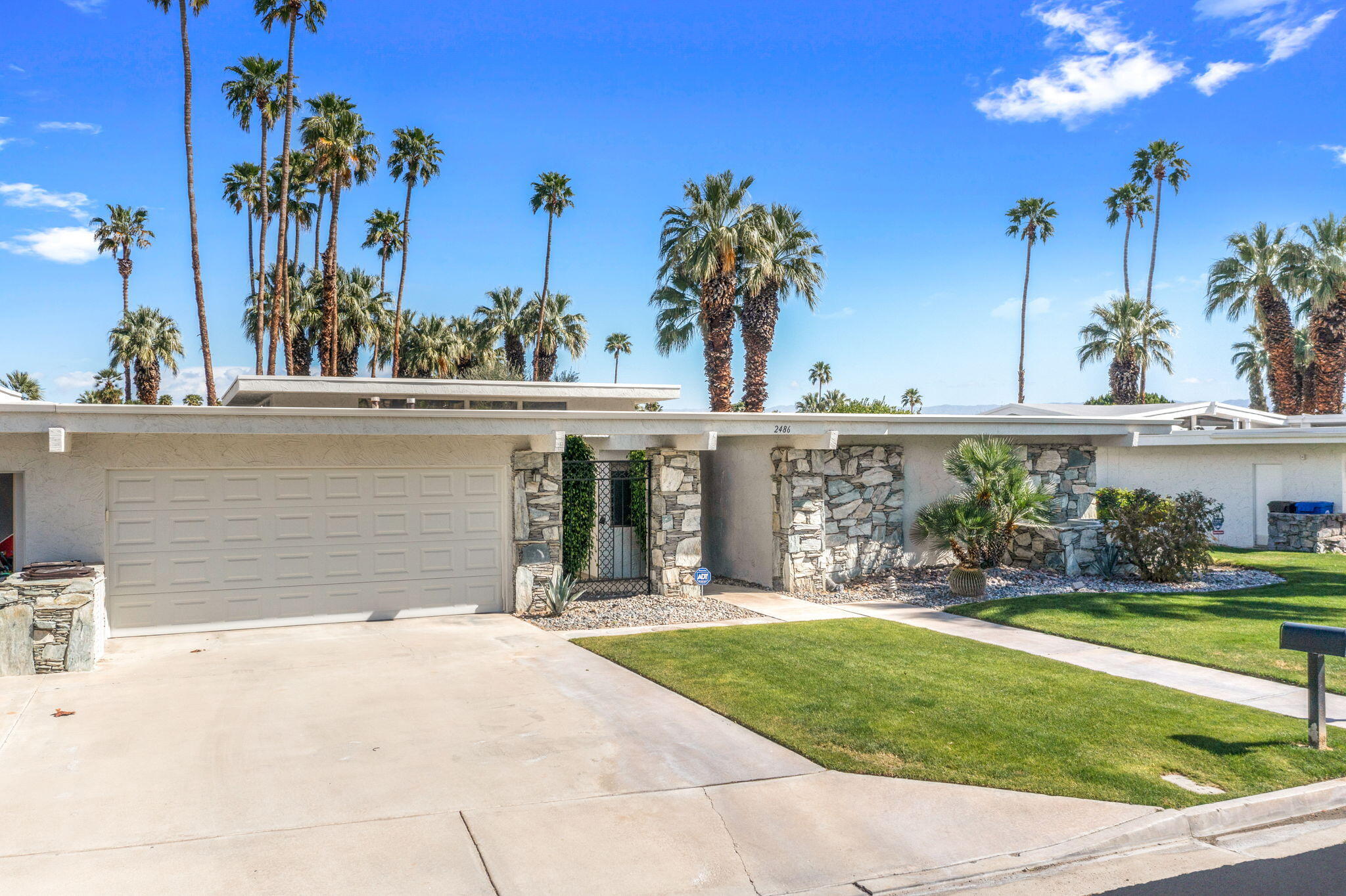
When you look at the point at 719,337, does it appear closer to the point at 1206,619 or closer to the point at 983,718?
the point at 1206,619

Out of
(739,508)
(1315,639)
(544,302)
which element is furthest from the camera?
(544,302)

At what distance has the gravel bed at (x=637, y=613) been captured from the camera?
40.5 feet

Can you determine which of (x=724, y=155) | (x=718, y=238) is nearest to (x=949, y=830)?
(x=718, y=238)

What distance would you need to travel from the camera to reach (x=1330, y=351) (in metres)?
30.7

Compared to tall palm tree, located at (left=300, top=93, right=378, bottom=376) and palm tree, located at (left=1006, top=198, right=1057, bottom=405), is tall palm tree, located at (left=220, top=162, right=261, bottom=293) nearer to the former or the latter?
tall palm tree, located at (left=300, top=93, right=378, bottom=376)

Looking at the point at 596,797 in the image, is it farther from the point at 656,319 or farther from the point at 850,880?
the point at 656,319

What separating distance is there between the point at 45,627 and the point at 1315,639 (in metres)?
12.0

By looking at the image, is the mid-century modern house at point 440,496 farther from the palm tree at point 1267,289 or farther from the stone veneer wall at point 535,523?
the palm tree at point 1267,289

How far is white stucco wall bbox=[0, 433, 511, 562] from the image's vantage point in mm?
10797

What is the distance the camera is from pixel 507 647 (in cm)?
1072

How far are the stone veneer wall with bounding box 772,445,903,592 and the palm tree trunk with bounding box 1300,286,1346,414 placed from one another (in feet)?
79.3

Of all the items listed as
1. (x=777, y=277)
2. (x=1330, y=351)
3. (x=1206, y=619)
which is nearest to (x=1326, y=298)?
(x=1330, y=351)

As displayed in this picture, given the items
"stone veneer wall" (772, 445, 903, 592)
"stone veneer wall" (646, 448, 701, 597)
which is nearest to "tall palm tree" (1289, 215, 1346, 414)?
"stone veneer wall" (772, 445, 903, 592)

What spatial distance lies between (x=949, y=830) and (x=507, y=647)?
6.58 meters
